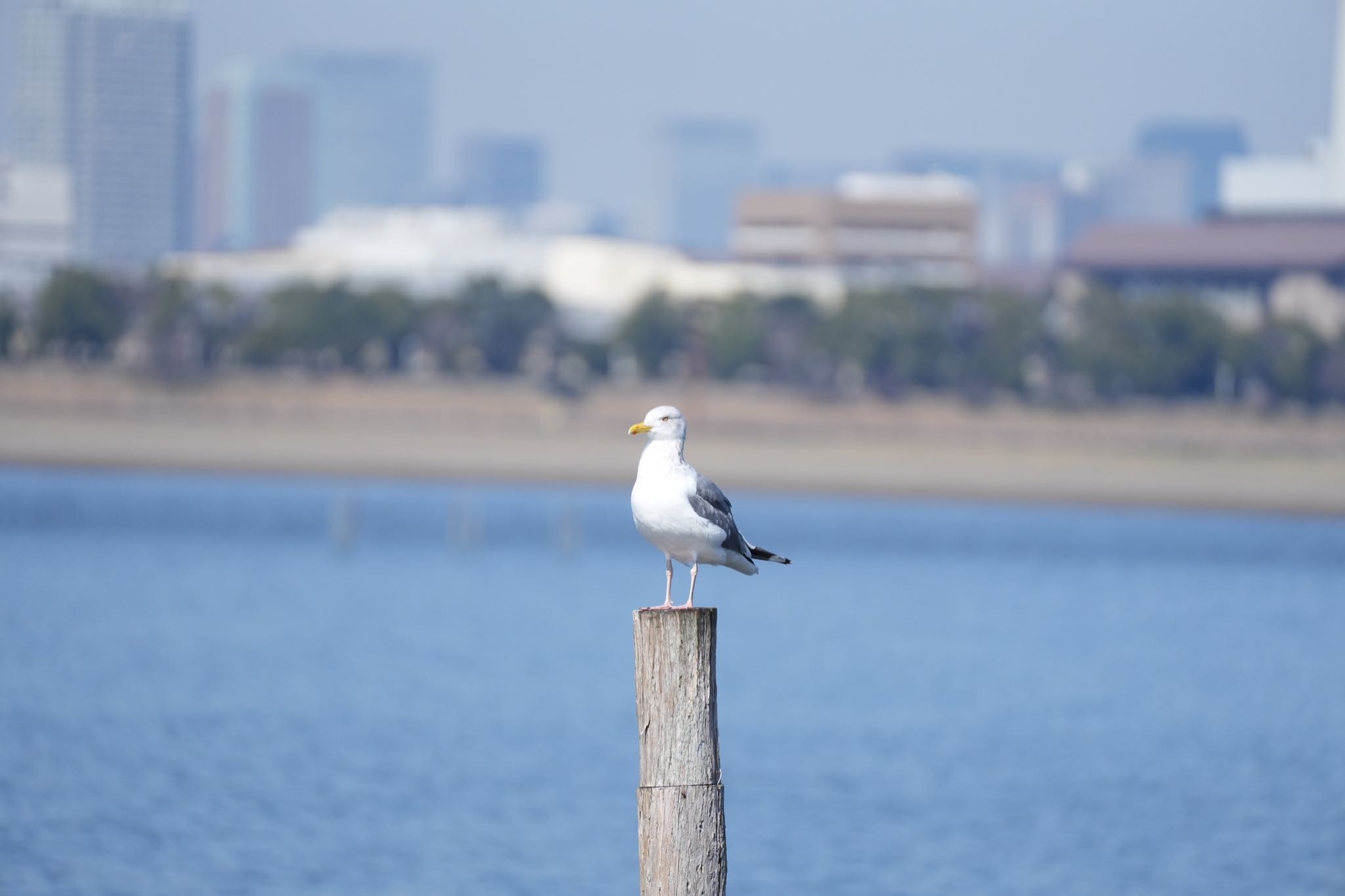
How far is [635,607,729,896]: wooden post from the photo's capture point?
506 inches

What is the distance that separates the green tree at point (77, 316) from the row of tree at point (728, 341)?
0.13 m

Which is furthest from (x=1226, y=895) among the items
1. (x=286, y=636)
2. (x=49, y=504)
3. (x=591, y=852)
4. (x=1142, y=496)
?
(x=1142, y=496)

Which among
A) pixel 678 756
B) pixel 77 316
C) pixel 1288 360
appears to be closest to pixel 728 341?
pixel 1288 360

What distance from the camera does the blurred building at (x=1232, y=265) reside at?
173 meters

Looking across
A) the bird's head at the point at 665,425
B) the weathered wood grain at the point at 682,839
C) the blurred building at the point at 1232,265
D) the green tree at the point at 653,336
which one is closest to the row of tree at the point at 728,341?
the green tree at the point at 653,336

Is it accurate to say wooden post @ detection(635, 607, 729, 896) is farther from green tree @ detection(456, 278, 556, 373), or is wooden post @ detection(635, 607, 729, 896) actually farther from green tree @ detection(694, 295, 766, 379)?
green tree @ detection(456, 278, 556, 373)

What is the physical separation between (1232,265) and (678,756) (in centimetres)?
17336

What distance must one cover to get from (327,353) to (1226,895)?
121 metres

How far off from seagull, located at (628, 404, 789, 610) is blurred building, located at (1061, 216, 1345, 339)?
157214mm

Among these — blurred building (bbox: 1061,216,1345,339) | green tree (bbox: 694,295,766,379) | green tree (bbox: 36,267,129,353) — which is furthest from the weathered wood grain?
blurred building (bbox: 1061,216,1345,339)

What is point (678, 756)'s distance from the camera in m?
13.1

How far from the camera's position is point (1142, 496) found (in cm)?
13275

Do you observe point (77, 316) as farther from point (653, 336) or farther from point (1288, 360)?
point (1288, 360)

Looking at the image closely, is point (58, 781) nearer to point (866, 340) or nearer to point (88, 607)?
point (88, 607)
